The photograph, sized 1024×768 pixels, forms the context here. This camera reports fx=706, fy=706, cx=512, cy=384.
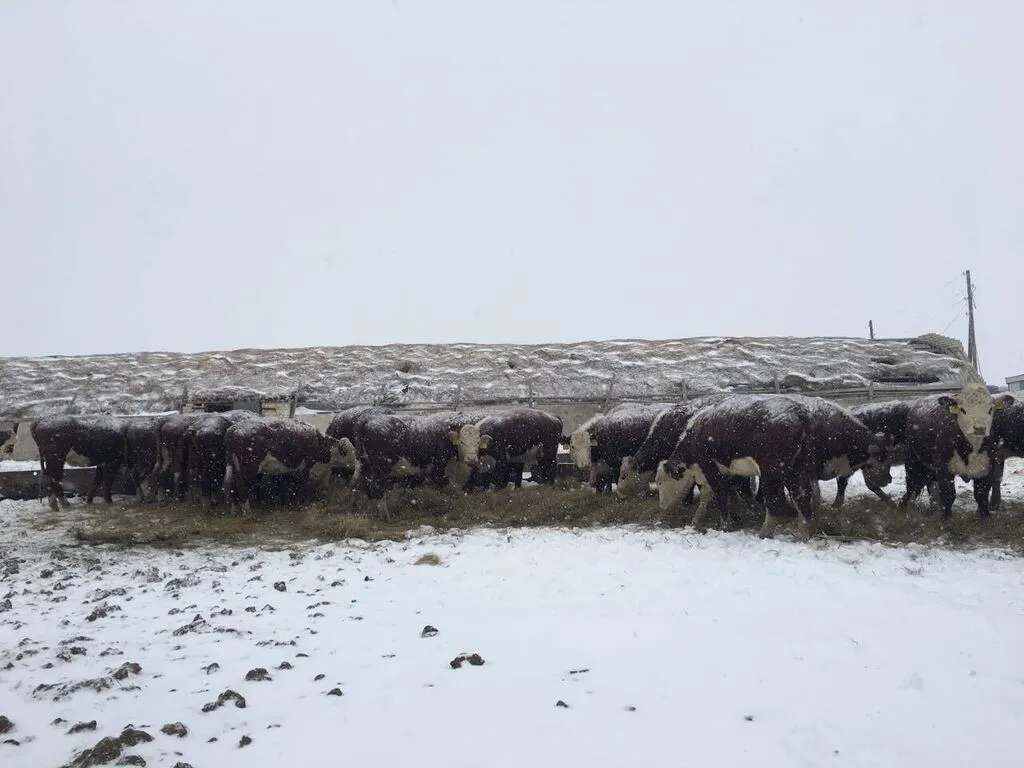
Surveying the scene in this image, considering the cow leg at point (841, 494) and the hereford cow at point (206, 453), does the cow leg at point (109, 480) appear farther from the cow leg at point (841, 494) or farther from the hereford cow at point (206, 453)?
the cow leg at point (841, 494)

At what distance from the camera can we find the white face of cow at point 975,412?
872 centimetres

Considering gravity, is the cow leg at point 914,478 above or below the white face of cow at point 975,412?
below

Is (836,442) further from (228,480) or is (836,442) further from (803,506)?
(228,480)

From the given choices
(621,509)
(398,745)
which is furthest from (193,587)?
(621,509)

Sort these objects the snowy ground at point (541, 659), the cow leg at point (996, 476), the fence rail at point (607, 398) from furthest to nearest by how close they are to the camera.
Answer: the fence rail at point (607, 398), the cow leg at point (996, 476), the snowy ground at point (541, 659)

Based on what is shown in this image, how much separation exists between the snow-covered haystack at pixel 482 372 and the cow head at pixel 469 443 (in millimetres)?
8575

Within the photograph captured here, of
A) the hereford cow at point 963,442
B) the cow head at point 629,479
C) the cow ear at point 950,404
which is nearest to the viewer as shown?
the hereford cow at point 963,442

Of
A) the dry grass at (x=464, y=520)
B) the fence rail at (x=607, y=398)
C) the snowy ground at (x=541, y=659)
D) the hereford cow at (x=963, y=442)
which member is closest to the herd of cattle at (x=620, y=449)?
the hereford cow at (x=963, y=442)

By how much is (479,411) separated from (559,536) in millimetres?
6545

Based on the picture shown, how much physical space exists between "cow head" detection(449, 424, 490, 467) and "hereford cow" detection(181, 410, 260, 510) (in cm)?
381

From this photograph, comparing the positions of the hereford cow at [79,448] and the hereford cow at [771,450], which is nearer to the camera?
the hereford cow at [771,450]

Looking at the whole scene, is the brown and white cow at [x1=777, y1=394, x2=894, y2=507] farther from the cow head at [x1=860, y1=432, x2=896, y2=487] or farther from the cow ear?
the cow ear

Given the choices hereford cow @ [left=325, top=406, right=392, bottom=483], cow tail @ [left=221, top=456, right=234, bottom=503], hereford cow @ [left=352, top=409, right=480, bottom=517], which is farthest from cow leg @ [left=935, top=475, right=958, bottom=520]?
cow tail @ [left=221, top=456, right=234, bottom=503]

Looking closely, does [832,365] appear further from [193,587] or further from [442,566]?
[193,587]
